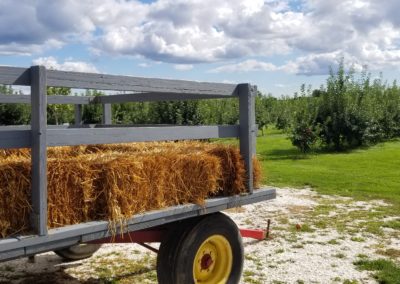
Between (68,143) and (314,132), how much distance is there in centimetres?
1619

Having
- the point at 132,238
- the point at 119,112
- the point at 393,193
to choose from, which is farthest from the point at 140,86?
the point at 119,112

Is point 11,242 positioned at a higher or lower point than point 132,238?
higher

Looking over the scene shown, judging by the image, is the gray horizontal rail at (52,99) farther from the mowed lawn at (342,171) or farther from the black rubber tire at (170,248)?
the mowed lawn at (342,171)

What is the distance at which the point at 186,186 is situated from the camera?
372 centimetres

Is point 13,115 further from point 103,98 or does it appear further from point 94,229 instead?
point 94,229

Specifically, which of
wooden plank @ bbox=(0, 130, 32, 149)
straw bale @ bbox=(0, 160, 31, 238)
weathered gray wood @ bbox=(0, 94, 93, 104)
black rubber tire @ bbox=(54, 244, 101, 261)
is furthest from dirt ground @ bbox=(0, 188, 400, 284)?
wooden plank @ bbox=(0, 130, 32, 149)

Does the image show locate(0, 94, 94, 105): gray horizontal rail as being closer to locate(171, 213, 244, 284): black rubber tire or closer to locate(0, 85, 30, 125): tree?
locate(171, 213, 244, 284): black rubber tire

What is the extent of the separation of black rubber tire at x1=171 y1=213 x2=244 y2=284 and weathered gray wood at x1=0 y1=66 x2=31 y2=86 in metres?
1.67

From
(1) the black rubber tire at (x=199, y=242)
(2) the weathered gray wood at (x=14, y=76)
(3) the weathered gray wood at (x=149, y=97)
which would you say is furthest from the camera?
(3) the weathered gray wood at (x=149, y=97)

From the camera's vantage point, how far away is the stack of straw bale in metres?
2.82

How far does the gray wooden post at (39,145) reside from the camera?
2758 millimetres

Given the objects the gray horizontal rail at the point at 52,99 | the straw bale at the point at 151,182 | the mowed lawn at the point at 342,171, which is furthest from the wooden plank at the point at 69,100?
the mowed lawn at the point at 342,171

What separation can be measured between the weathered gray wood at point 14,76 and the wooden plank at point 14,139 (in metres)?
0.27

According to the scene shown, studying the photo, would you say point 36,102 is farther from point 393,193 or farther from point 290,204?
point 393,193
